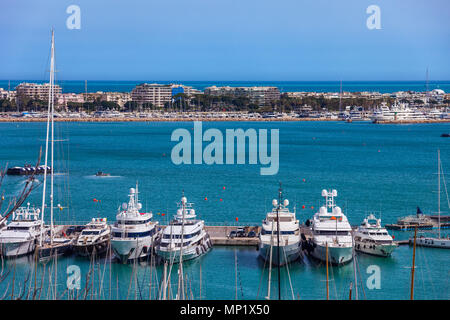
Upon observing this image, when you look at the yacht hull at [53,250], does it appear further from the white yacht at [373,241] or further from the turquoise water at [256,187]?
the white yacht at [373,241]

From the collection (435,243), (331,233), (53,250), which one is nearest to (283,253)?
(331,233)

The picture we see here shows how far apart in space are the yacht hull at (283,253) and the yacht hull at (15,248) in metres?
3.54

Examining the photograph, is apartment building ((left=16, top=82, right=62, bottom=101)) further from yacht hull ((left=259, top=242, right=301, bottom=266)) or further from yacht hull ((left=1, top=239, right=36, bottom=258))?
yacht hull ((left=259, top=242, right=301, bottom=266))

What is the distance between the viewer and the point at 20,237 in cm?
992

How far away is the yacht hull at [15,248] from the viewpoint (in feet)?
32.1

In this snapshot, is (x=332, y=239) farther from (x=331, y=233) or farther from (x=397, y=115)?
(x=397, y=115)

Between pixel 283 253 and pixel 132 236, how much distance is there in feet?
7.41

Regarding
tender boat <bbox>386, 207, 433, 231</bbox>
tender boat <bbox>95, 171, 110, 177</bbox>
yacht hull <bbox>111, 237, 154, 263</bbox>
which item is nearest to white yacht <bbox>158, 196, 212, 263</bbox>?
yacht hull <bbox>111, 237, 154, 263</bbox>

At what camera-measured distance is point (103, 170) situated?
21.0 m

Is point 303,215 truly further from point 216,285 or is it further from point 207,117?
point 207,117

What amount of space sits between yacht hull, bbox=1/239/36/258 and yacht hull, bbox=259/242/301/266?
3.54 meters

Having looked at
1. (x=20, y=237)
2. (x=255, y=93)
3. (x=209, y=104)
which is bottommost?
(x=20, y=237)

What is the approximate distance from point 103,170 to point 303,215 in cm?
949
